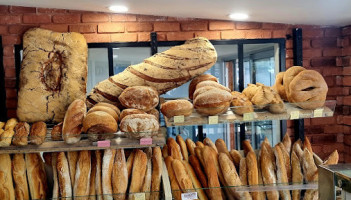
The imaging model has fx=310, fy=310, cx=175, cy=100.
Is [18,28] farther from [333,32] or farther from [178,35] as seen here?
[333,32]

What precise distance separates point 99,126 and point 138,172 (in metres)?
0.32

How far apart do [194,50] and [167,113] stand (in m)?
0.59

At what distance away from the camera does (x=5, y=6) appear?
7.82 feet

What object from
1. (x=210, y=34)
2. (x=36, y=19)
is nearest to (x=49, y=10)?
(x=36, y=19)

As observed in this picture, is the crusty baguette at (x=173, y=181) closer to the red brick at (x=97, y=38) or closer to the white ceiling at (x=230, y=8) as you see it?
the white ceiling at (x=230, y=8)

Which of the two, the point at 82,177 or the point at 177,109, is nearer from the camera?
the point at 82,177

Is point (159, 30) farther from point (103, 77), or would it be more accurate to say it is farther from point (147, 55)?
point (103, 77)

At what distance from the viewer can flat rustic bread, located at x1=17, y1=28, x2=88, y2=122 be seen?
2131 millimetres

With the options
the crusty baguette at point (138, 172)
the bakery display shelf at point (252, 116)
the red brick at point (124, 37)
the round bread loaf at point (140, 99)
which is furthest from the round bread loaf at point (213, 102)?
the red brick at point (124, 37)

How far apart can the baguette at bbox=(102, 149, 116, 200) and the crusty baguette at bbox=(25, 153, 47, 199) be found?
0.38 meters

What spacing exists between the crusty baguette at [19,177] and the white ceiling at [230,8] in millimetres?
1082

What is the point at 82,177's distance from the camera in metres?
1.60

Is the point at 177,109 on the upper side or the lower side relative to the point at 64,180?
upper

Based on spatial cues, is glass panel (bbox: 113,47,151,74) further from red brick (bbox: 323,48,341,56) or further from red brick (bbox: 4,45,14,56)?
red brick (bbox: 323,48,341,56)
